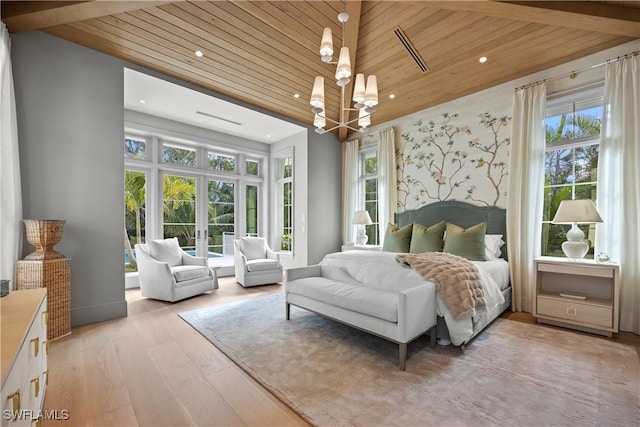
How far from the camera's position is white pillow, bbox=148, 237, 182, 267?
4098mm

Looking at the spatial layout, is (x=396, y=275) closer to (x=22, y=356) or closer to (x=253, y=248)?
(x=22, y=356)

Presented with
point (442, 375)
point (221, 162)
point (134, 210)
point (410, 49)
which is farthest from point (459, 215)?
point (134, 210)

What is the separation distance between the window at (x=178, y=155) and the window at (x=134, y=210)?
0.53m

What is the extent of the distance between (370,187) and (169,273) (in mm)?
4029

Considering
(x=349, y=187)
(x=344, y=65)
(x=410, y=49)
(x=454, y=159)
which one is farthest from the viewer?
(x=349, y=187)

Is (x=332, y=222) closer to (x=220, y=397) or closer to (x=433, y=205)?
(x=433, y=205)

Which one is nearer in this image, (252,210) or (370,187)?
(370,187)

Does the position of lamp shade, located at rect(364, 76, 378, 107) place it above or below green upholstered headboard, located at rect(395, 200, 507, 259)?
above

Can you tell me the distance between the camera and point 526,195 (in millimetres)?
3486

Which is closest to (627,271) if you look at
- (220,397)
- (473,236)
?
(473,236)

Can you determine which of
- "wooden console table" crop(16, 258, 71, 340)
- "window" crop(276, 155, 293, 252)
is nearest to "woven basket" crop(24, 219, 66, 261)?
"wooden console table" crop(16, 258, 71, 340)

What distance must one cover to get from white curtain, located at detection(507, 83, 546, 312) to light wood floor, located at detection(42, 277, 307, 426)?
3348 millimetres

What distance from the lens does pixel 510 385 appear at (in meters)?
1.88

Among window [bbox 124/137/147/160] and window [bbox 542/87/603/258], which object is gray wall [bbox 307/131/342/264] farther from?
window [bbox 542/87/603/258]
